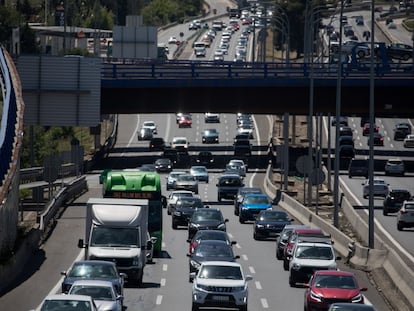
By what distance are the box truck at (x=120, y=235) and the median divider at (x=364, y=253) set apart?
6836 millimetres

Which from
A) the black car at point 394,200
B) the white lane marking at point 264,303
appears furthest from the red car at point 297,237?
the black car at point 394,200

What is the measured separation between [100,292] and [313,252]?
11.4m

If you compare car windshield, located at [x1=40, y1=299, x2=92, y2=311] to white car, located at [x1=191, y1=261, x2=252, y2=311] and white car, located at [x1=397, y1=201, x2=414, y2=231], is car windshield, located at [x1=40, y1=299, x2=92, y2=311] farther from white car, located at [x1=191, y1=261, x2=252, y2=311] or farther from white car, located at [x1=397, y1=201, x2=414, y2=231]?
white car, located at [x1=397, y1=201, x2=414, y2=231]

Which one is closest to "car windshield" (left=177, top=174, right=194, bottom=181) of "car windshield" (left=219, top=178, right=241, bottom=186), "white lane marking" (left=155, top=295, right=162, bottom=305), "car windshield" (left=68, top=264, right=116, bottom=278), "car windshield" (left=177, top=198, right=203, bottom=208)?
"car windshield" (left=219, top=178, right=241, bottom=186)

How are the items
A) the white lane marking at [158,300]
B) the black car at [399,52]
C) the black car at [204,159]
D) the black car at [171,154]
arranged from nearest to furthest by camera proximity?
the white lane marking at [158,300]
the black car at [171,154]
the black car at [204,159]
the black car at [399,52]

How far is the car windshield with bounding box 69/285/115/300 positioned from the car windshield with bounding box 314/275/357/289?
5678mm

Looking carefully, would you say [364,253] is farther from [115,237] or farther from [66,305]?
[66,305]

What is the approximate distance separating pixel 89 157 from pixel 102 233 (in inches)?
2392

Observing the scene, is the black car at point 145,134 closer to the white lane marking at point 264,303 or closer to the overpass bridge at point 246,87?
the overpass bridge at point 246,87

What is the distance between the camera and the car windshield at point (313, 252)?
41594mm

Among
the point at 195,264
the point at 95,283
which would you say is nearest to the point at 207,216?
the point at 195,264

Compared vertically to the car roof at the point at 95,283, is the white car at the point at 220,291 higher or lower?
lower

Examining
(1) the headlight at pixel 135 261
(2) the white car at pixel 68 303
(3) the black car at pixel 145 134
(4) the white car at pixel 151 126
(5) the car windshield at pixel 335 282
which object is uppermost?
(4) the white car at pixel 151 126

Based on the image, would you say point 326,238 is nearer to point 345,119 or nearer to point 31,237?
point 31,237
